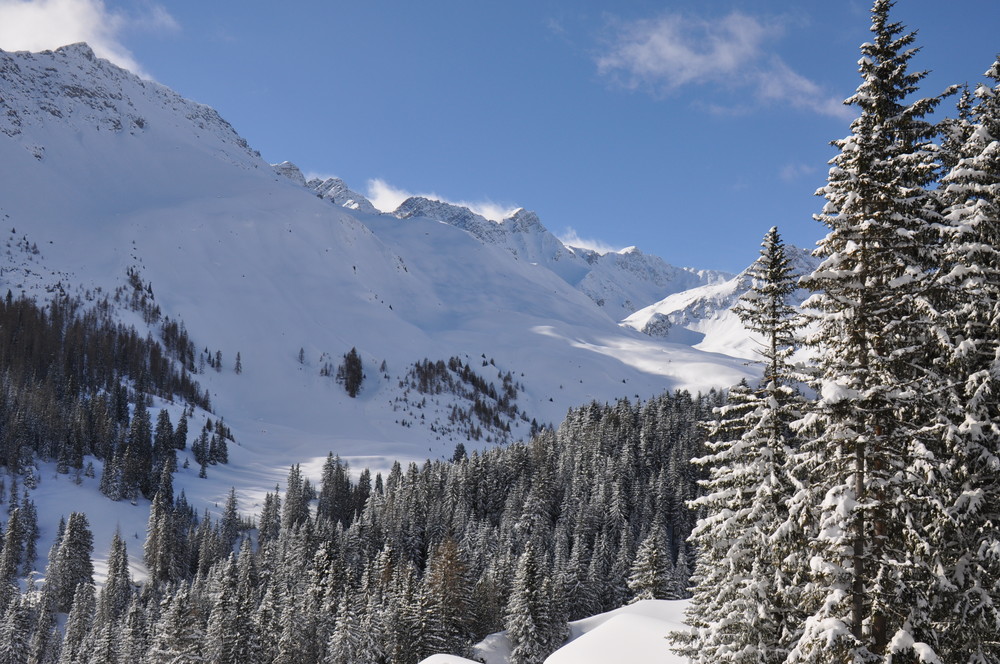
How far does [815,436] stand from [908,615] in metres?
4.29

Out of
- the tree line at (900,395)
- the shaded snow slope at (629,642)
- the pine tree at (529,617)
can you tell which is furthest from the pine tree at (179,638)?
the tree line at (900,395)

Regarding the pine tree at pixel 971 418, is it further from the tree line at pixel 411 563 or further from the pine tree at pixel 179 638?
the pine tree at pixel 179 638

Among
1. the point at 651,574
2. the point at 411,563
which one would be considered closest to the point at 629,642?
the point at 651,574

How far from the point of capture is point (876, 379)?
14.5 metres

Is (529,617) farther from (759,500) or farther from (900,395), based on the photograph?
(900,395)

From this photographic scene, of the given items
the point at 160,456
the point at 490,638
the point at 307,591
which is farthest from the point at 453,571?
the point at 160,456

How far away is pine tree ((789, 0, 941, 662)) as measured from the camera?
45.1ft

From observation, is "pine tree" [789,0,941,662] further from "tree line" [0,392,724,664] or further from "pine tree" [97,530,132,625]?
"pine tree" [97,530,132,625]

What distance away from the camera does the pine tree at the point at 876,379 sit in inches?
542

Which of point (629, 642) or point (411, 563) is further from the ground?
point (629, 642)

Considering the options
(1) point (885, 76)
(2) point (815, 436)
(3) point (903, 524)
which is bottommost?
(3) point (903, 524)

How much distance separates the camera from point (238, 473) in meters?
185

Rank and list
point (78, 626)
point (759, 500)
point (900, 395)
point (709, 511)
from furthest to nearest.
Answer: point (78, 626) → point (709, 511) → point (759, 500) → point (900, 395)

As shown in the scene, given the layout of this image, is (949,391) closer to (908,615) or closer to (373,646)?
(908,615)
